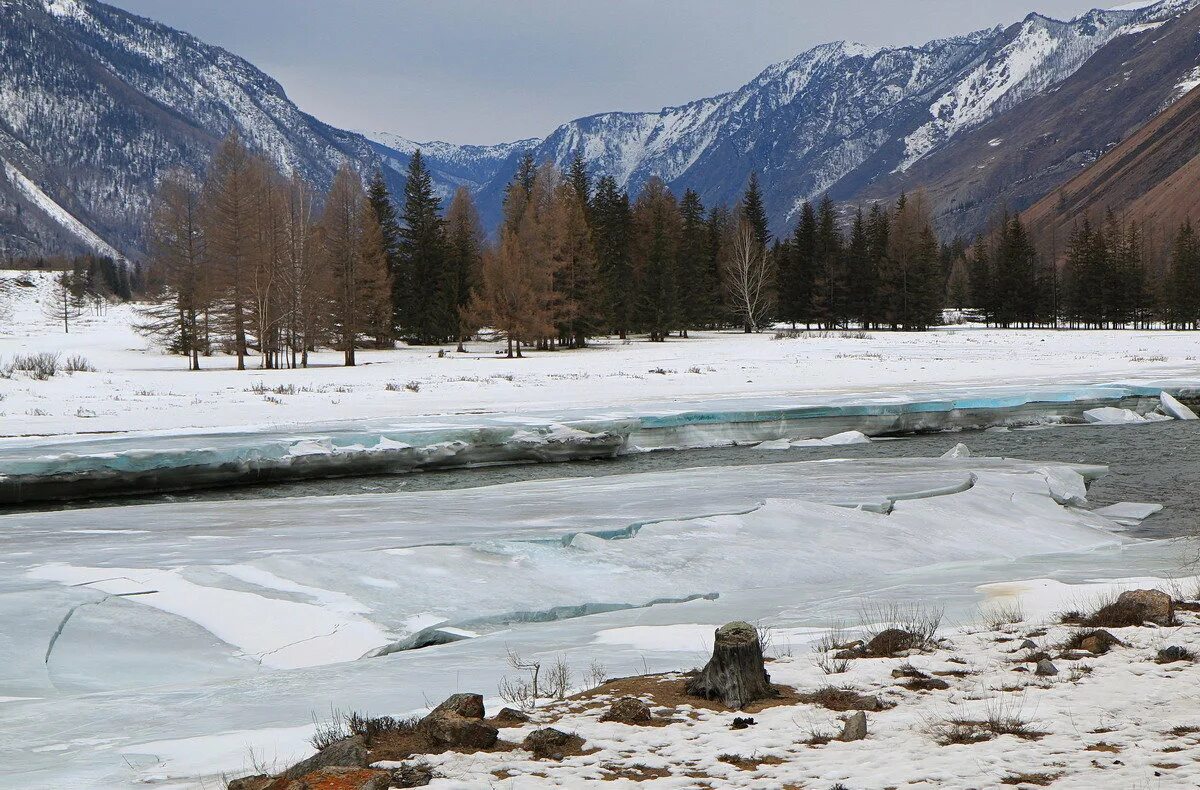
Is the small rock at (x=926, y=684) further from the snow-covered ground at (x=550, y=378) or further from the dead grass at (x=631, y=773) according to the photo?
the snow-covered ground at (x=550, y=378)

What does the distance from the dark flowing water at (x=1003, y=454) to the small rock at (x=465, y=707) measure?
30.5 ft

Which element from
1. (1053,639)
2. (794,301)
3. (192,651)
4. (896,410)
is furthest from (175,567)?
(794,301)

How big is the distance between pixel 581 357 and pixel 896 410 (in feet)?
85.3

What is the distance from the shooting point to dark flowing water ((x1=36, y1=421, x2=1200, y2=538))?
45.0 feet

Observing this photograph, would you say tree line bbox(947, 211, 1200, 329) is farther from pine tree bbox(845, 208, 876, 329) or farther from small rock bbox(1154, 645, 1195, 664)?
small rock bbox(1154, 645, 1195, 664)

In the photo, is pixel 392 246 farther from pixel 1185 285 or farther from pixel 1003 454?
pixel 1185 285

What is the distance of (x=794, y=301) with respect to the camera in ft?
255

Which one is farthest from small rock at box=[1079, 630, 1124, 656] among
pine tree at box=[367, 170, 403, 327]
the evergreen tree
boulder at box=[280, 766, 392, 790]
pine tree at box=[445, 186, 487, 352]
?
the evergreen tree

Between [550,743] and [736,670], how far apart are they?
3.57ft

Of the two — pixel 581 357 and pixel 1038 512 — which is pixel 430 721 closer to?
pixel 1038 512

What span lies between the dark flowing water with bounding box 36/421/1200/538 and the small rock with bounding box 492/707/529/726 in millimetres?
9062

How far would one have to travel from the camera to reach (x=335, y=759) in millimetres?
3881

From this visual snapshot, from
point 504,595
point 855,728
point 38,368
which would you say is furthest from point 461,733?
point 38,368

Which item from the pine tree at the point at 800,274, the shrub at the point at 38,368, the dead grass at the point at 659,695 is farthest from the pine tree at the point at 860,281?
the dead grass at the point at 659,695
